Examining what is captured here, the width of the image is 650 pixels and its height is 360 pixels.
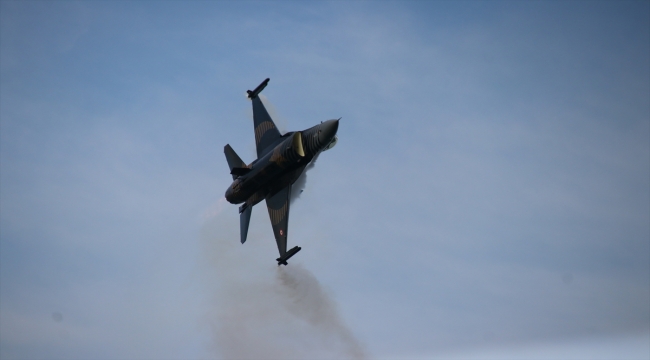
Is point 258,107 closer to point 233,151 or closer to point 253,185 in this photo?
point 233,151

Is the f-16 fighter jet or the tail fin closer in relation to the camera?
the f-16 fighter jet

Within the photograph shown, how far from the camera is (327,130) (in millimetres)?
83125

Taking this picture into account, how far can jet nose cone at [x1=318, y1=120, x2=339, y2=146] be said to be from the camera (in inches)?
3270

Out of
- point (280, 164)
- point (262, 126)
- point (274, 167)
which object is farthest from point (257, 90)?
point (280, 164)

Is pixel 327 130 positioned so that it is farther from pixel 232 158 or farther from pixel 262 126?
pixel 232 158

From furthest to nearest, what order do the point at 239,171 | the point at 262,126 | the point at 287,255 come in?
the point at 262,126
the point at 239,171
the point at 287,255

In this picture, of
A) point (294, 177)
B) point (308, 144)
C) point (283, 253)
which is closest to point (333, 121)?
point (308, 144)

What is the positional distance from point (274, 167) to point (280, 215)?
687 centimetres

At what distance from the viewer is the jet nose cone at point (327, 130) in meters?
83.1

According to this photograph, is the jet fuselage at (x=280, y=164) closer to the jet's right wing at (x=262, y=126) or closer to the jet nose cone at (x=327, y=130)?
the jet nose cone at (x=327, y=130)

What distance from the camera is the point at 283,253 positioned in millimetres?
89812

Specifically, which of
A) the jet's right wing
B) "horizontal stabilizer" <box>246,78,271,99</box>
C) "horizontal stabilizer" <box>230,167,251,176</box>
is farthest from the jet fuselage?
"horizontal stabilizer" <box>246,78,271,99</box>

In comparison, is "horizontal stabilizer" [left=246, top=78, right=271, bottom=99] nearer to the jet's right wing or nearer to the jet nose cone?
the jet's right wing

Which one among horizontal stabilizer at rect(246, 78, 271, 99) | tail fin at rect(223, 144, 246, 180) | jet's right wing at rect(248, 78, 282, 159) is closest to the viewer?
jet's right wing at rect(248, 78, 282, 159)
